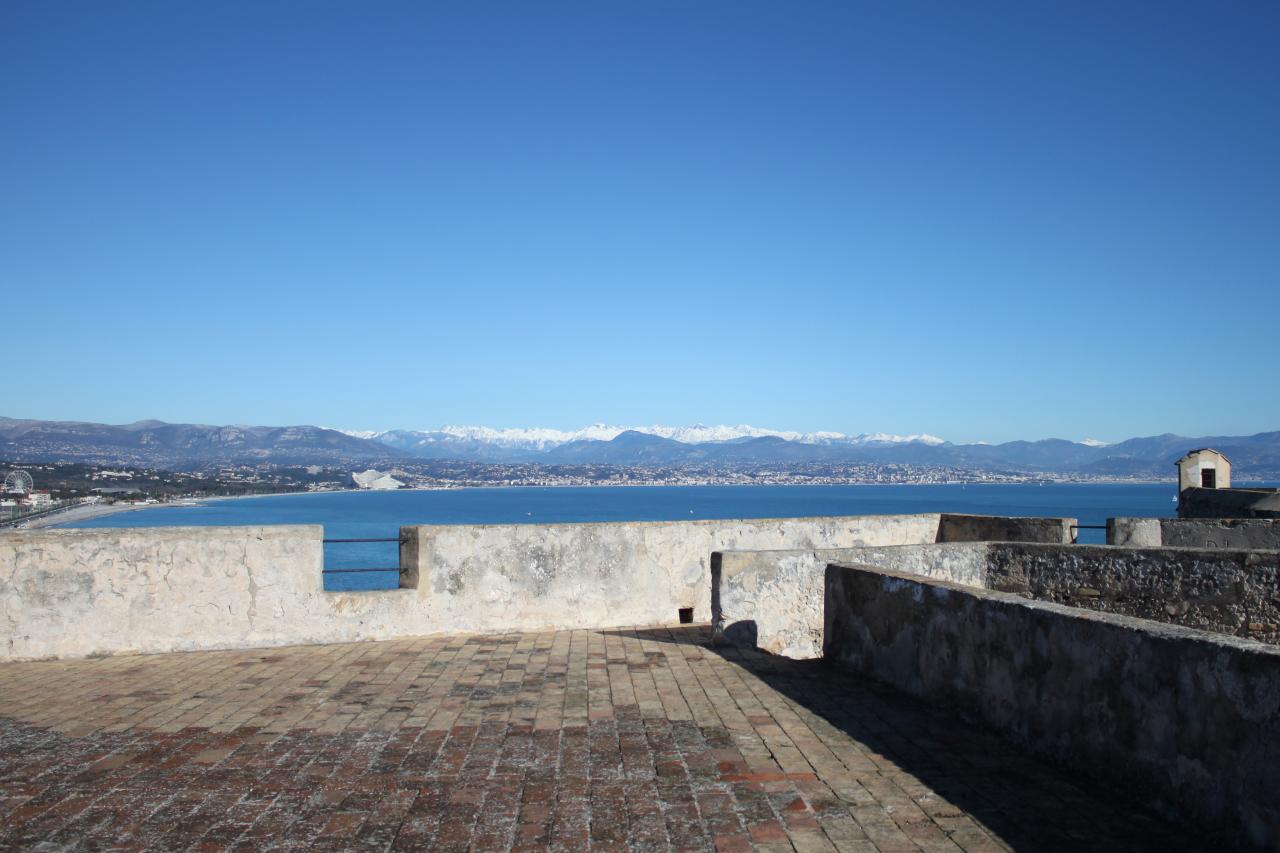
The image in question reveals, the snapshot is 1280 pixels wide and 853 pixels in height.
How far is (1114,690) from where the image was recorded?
13.9ft

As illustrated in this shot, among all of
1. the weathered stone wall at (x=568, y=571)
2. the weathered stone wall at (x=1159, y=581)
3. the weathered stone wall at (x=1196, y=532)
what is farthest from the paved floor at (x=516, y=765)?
the weathered stone wall at (x=1196, y=532)

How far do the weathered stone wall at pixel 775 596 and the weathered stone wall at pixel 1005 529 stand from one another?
3638 millimetres

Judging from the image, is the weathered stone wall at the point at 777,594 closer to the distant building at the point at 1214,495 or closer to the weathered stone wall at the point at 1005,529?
the weathered stone wall at the point at 1005,529

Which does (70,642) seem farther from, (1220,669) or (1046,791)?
(1220,669)

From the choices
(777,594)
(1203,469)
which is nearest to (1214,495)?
(1203,469)

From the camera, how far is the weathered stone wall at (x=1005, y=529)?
11.1m

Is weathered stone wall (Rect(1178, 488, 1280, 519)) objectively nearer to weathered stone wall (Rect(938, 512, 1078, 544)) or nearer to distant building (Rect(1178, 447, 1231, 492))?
distant building (Rect(1178, 447, 1231, 492))

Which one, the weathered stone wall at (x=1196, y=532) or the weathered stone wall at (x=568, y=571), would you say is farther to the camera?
the weathered stone wall at (x=1196, y=532)

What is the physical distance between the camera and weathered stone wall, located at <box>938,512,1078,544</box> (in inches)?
436

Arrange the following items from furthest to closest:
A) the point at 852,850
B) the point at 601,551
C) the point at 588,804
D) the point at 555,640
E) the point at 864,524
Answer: the point at 864,524, the point at 601,551, the point at 555,640, the point at 588,804, the point at 852,850

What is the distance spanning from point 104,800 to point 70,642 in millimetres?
4009

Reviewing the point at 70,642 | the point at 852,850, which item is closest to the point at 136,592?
the point at 70,642

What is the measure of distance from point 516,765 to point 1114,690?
8.77ft

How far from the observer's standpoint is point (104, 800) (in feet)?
13.2
